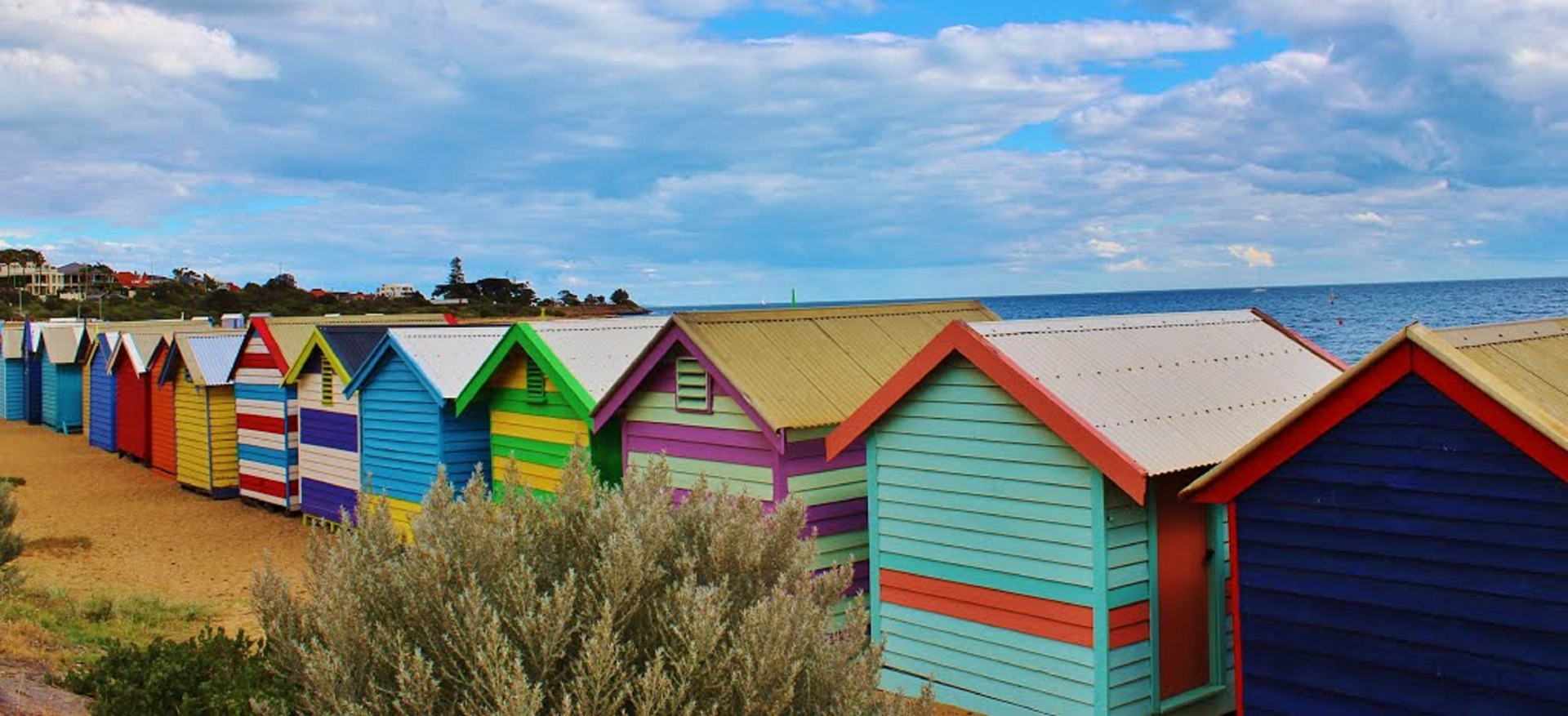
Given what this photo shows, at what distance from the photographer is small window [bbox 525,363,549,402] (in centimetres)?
1644

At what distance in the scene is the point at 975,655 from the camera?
10719mm

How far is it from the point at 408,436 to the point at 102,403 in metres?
21.2

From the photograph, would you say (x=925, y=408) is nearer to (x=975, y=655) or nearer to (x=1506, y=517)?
(x=975, y=655)

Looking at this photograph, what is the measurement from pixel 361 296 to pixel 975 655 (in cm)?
11176

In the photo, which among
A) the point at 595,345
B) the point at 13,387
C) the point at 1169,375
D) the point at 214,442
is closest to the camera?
the point at 1169,375

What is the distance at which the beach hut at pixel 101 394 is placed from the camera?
112 ft

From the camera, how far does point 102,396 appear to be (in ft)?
115

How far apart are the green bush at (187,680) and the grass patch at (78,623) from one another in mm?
2379

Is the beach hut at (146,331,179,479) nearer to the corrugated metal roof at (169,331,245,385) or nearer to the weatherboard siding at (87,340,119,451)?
the corrugated metal roof at (169,331,245,385)

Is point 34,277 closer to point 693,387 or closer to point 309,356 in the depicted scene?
point 309,356

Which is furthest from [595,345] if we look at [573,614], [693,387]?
[573,614]

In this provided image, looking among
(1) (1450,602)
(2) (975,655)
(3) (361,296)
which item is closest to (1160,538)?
(2) (975,655)

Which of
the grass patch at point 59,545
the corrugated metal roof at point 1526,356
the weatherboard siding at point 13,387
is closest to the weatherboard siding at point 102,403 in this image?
the weatherboard siding at point 13,387

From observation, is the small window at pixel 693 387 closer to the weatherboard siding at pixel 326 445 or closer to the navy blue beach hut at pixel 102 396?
the weatherboard siding at pixel 326 445
